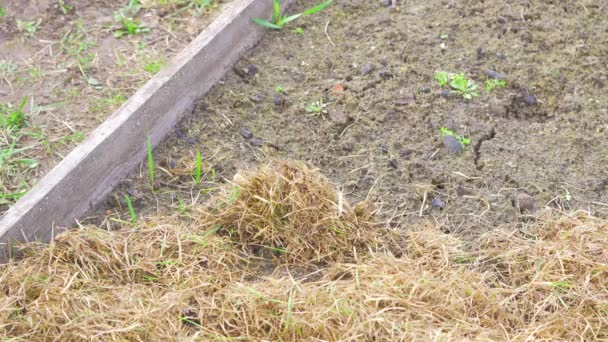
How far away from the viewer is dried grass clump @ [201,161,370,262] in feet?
9.30

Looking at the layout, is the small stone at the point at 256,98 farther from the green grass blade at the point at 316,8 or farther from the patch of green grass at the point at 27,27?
the patch of green grass at the point at 27,27

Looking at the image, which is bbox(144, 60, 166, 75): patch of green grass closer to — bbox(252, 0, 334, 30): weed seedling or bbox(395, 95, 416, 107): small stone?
bbox(252, 0, 334, 30): weed seedling

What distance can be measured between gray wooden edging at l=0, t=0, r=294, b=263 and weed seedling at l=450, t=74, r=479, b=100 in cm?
103

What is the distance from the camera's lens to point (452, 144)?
3285 millimetres

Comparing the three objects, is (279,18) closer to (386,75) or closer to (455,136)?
(386,75)

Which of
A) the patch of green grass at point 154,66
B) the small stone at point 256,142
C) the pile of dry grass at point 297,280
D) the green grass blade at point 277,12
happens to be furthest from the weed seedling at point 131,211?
the green grass blade at point 277,12

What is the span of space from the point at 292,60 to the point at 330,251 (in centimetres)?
132

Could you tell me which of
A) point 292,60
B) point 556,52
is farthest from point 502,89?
point 292,60

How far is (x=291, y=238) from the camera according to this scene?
284 cm

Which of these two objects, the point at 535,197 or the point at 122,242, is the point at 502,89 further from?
the point at 122,242

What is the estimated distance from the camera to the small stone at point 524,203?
3023 millimetres

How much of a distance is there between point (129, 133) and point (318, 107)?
0.88 metres

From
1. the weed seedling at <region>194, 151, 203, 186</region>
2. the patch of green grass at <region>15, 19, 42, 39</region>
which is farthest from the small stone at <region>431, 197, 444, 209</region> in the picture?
the patch of green grass at <region>15, 19, 42, 39</region>

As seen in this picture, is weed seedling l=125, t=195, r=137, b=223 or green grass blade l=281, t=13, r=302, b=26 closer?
weed seedling l=125, t=195, r=137, b=223
